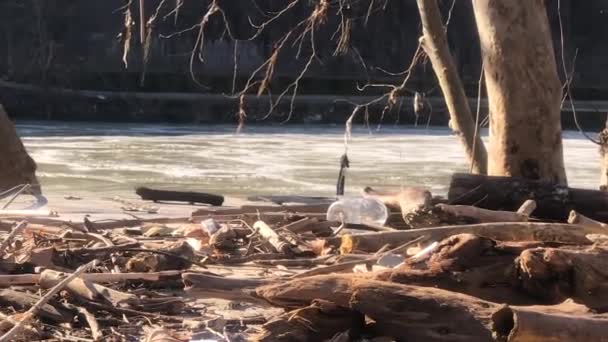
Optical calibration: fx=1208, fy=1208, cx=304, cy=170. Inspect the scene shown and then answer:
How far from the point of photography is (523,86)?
334 inches

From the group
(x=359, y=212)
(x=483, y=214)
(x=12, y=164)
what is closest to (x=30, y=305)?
(x=483, y=214)

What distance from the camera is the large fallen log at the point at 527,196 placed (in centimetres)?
760

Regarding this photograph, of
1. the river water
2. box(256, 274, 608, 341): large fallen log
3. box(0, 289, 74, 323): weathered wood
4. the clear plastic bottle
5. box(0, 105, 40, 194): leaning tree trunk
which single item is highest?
box(256, 274, 608, 341): large fallen log

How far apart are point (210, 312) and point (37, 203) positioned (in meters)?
5.56

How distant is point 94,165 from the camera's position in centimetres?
2216

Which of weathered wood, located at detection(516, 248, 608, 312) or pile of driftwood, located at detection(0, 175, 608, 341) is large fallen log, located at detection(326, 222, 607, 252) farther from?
weathered wood, located at detection(516, 248, 608, 312)

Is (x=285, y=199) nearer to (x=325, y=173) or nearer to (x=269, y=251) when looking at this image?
(x=269, y=251)

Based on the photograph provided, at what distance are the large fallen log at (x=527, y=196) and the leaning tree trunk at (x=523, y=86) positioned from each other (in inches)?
30.0

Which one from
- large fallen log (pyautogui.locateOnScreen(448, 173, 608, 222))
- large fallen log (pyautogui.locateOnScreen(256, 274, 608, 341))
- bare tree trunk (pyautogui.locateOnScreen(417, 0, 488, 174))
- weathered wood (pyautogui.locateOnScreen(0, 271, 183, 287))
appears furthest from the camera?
bare tree trunk (pyautogui.locateOnScreen(417, 0, 488, 174))

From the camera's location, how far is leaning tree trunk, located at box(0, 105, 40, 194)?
38.0 ft

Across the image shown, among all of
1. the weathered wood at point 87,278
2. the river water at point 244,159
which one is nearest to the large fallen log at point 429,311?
the weathered wood at point 87,278

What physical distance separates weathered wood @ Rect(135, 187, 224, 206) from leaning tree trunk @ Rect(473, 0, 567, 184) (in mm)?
3520

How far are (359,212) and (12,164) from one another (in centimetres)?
467

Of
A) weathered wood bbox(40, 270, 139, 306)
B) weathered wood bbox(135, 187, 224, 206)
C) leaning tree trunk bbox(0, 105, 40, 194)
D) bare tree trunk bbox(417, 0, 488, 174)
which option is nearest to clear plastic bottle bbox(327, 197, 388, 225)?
bare tree trunk bbox(417, 0, 488, 174)
